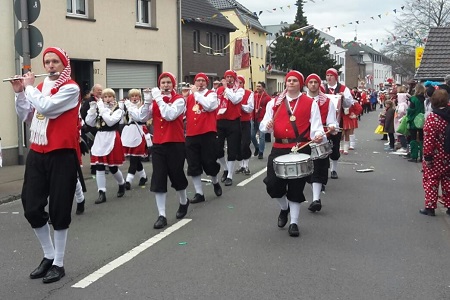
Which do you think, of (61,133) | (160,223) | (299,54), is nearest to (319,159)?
(160,223)

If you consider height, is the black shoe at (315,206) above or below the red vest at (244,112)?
below

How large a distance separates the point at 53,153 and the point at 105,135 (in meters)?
4.22

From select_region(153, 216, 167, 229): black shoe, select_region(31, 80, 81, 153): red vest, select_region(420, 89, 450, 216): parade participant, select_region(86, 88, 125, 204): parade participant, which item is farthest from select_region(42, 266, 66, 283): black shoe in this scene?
select_region(420, 89, 450, 216): parade participant

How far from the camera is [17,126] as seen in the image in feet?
51.8

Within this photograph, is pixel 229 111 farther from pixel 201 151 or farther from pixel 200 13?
pixel 200 13

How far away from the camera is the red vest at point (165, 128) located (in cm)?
782

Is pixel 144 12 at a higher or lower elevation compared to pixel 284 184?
higher

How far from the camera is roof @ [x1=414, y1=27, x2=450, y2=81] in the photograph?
16141mm

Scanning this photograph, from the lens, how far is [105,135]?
31.8ft

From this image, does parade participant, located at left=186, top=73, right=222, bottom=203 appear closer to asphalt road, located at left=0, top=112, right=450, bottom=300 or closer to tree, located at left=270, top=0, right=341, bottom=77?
asphalt road, located at left=0, top=112, right=450, bottom=300

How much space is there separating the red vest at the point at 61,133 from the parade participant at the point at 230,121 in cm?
609

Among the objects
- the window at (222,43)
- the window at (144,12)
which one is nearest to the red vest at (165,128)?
the window at (144,12)

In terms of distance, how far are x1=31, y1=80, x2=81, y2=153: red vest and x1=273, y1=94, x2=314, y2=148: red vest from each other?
2748 millimetres

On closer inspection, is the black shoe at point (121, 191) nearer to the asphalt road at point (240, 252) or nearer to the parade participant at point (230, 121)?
the asphalt road at point (240, 252)
